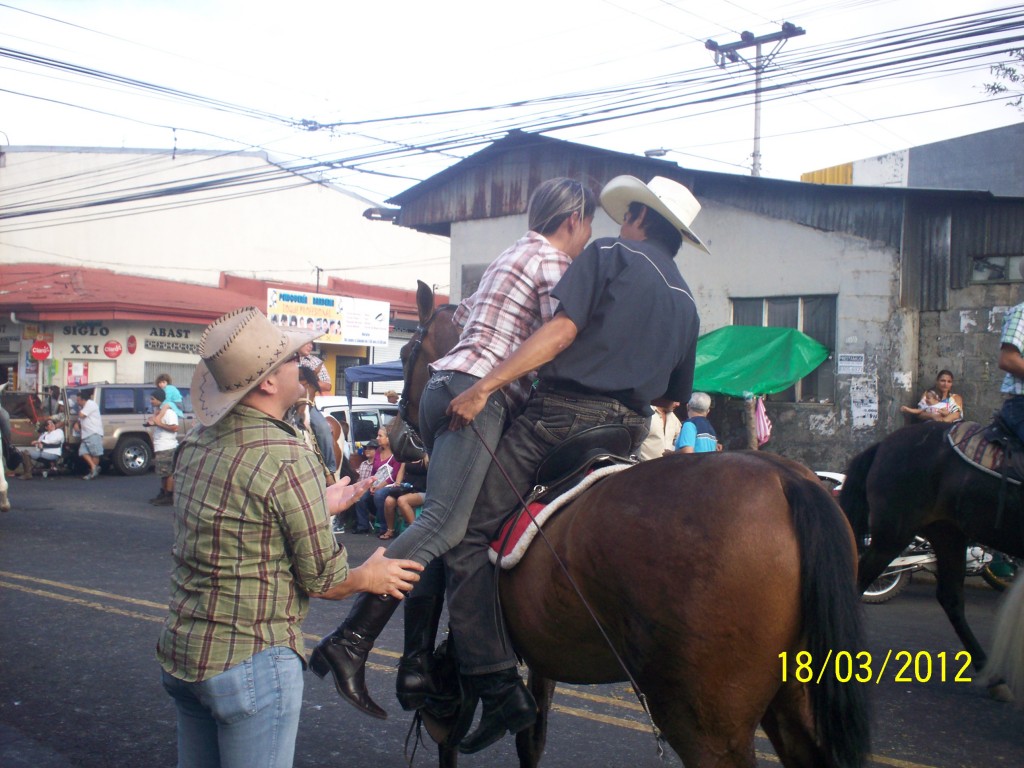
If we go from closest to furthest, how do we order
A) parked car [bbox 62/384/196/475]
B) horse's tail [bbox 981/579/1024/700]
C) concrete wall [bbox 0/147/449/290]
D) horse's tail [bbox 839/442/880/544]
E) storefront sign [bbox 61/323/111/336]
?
horse's tail [bbox 981/579/1024/700] → horse's tail [bbox 839/442/880/544] → parked car [bbox 62/384/196/475] → storefront sign [bbox 61/323/111/336] → concrete wall [bbox 0/147/449/290]

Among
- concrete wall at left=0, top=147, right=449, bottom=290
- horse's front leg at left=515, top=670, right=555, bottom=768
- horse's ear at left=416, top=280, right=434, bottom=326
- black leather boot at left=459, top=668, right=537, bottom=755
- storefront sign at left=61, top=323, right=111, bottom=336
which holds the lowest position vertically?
horse's front leg at left=515, top=670, right=555, bottom=768

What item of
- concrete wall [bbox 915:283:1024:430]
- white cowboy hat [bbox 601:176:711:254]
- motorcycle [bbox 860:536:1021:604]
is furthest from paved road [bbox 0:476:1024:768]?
concrete wall [bbox 915:283:1024:430]

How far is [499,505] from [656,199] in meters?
1.31

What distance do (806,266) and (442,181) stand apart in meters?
8.36

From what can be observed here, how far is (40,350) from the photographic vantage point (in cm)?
2655

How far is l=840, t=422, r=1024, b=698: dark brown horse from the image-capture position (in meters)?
6.08

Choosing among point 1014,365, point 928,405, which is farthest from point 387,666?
point 928,405

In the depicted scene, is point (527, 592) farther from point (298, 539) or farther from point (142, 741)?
point (142, 741)

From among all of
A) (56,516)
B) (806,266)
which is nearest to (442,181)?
(806,266)

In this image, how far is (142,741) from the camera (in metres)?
4.72

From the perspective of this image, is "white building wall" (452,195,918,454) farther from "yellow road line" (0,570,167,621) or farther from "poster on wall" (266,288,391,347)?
"poster on wall" (266,288,391,347)

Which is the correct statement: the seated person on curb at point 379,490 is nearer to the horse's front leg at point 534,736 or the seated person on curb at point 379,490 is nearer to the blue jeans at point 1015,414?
the blue jeans at point 1015,414

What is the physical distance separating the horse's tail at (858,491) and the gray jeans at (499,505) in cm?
427

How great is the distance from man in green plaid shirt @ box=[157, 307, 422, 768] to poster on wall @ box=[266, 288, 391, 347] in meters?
20.7
